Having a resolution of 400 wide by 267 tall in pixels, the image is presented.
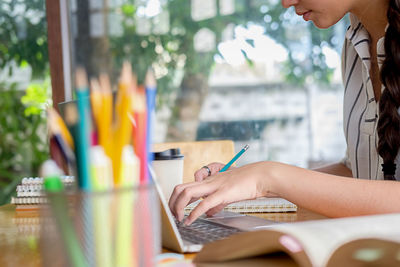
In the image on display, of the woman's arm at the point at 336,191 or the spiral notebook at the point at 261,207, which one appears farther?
the spiral notebook at the point at 261,207

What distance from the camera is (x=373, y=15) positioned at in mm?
1351

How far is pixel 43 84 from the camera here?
307 cm

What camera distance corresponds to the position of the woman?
2.68 ft

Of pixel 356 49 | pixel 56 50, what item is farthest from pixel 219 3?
pixel 356 49

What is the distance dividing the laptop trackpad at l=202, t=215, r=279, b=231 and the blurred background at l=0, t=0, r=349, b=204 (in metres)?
2.14

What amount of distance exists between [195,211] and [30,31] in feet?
8.48

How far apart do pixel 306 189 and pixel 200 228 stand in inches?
7.1

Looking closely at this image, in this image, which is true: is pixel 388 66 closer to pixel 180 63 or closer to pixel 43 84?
pixel 180 63

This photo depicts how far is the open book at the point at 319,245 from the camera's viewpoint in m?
0.49

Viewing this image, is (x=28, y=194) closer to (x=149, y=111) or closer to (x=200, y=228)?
(x=200, y=228)

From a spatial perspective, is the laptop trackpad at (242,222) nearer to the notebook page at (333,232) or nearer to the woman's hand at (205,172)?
the woman's hand at (205,172)

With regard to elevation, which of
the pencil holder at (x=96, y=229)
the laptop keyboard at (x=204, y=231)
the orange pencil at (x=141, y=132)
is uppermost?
the orange pencil at (x=141, y=132)

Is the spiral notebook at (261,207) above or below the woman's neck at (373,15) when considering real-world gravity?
below

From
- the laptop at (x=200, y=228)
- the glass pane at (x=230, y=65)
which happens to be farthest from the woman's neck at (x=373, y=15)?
the glass pane at (x=230, y=65)
